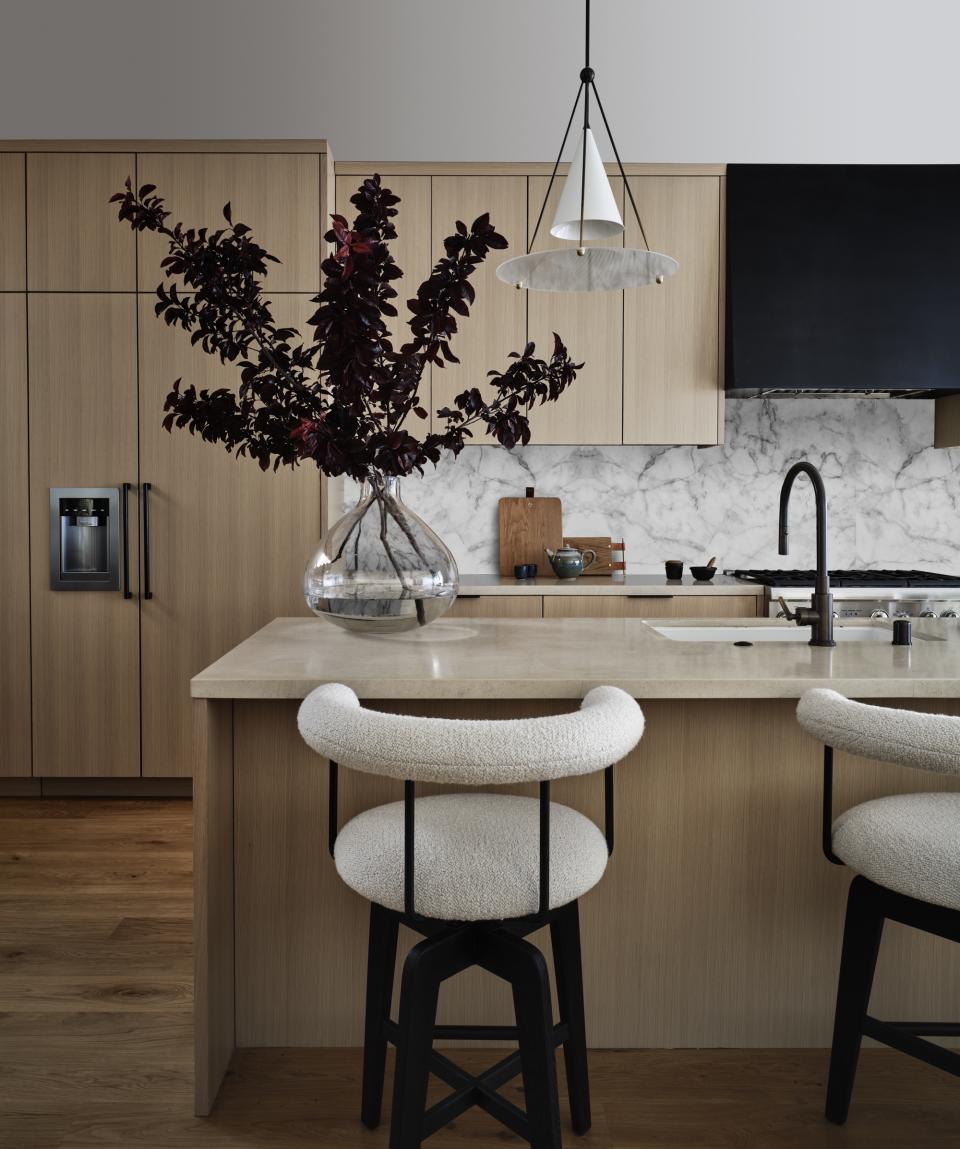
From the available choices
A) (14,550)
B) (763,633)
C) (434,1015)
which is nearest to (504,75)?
(14,550)

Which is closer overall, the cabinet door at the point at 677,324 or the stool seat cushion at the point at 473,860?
the stool seat cushion at the point at 473,860

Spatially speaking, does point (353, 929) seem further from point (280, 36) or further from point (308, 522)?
point (280, 36)

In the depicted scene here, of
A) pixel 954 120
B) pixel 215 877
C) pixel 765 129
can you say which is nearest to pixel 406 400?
pixel 215 877

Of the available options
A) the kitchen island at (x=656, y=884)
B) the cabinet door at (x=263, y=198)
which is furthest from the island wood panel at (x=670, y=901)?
the cabinet door at (x=263, y=198)

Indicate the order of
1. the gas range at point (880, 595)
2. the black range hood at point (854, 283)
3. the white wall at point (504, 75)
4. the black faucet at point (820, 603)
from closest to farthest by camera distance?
the black faucet at point (820, 603) → the gas range at point (880, 595) → the black range hood at point (854, 283) → the white wall at point (504, 75)

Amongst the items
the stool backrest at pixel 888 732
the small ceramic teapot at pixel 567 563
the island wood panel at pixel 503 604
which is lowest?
the island wood panel at pixel 503 604

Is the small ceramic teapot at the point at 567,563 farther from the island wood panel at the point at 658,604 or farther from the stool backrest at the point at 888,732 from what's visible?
the stool backrest at the point at 888,732

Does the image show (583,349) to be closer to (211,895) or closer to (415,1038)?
(211,895)

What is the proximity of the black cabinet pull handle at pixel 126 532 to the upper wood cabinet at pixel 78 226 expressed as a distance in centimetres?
79

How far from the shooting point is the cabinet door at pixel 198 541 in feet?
12.4

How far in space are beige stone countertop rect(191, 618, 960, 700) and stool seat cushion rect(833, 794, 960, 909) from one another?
20 cm

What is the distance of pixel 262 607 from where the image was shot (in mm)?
3834

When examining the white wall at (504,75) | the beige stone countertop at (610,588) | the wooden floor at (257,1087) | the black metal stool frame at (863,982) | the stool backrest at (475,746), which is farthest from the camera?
the white wall at (504,75)

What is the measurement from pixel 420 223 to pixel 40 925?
9.70 ft
